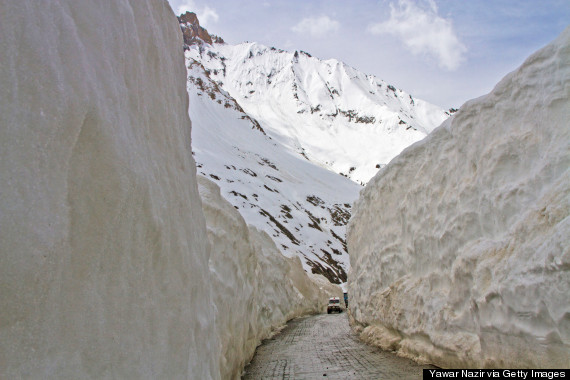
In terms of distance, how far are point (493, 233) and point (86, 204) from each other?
6.06 meters

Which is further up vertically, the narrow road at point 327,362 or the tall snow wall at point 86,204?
the tall snow wall at point 86,204

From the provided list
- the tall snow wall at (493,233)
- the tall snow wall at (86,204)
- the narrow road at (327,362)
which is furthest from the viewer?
the narrow road at (327,362)

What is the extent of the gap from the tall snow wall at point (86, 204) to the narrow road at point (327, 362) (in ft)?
16.4

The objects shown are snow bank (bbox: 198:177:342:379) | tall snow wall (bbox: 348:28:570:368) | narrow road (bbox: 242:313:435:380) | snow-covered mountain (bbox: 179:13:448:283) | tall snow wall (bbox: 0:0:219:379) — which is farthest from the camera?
snow-covered mountain (bbox: 179:13:448:283)

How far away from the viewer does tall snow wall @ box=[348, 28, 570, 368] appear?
17.6ft

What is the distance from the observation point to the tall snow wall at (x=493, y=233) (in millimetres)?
5359

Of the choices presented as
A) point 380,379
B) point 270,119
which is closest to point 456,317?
point 380,379

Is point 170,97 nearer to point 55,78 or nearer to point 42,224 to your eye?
point 55,78

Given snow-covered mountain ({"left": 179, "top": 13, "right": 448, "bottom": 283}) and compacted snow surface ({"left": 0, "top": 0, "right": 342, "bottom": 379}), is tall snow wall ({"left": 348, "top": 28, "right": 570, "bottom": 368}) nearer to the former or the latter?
compacted snow surface ({"left": 0, "top": 0, "right": 342, "bottom": 379})

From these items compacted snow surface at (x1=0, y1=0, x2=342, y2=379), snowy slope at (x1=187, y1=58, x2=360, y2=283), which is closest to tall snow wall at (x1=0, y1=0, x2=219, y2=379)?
compacted snow surface at (x1=0, y1=0, x2=342, y2=379)

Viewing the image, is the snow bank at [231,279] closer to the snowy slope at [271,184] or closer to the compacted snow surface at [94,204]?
the compacted snow surface at [94,204]

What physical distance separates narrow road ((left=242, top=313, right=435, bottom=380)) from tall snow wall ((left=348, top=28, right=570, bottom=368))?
0.55 meters

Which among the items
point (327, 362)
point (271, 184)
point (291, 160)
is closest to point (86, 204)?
point (327, 362)

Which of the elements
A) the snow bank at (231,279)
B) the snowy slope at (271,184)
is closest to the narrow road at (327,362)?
the snow bank at (231,279)
